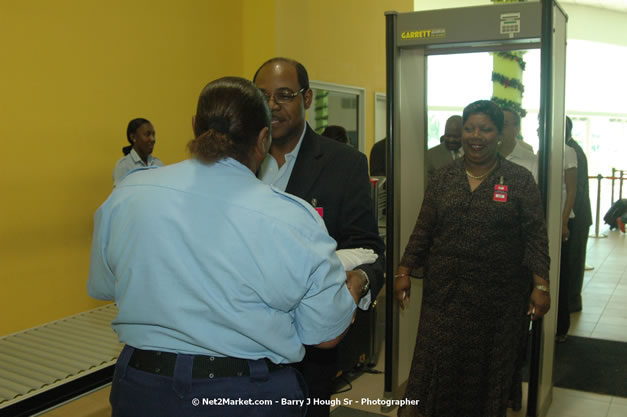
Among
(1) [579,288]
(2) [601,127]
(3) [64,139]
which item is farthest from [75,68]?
(2) [601,127]

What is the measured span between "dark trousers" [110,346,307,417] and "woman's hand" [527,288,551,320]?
181 cm

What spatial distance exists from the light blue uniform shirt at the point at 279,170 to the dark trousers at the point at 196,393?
78 centimetres

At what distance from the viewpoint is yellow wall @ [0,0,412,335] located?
4379 millimetres

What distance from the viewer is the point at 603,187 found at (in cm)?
1788

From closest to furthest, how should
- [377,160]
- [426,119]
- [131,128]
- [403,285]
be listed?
[403,285] → [426,119] → [131,128] → [377,160]

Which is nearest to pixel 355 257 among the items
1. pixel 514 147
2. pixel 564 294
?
pixel 514 147

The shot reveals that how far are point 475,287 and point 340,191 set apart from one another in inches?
47.4

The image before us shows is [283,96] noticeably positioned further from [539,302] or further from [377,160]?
[377,160]

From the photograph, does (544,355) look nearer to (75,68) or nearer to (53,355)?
(53,355)

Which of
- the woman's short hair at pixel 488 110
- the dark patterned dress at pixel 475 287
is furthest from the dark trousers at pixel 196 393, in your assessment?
the woman's short hair at pixel 488 110

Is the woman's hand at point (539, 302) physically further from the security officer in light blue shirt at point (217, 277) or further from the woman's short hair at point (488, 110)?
the security officer in light blue shirt at point (217, 277)

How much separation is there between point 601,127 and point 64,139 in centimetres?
1619

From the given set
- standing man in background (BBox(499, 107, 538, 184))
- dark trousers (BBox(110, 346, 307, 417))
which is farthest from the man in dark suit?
standing man in background (BBox(499, 107, 538, 184))

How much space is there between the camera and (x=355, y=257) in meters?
1.65
